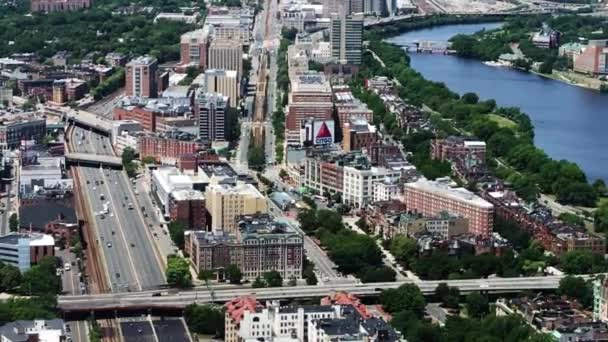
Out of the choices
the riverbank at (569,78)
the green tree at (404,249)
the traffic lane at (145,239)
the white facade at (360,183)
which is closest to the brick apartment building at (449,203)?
the white facade at (360,183)

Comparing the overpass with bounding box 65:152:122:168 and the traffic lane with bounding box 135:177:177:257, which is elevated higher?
the overpass with bounding box 65:152:122:168

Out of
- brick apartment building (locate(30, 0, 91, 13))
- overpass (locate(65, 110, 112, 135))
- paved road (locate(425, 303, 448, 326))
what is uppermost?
brick apartment building (locate(30, 0, 91, 13))

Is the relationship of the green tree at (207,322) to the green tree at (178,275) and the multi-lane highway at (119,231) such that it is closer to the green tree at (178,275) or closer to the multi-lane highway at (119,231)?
the green tree at (178,275)

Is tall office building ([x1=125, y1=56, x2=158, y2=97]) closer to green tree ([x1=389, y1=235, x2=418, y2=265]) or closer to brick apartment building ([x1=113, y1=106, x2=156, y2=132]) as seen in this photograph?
brick apartment building ([x1=113, y1=106, x2=156, y2=132])

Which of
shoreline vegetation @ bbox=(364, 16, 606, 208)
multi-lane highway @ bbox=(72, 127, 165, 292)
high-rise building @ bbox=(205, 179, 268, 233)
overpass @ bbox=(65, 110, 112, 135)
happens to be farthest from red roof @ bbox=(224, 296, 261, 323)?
overpass @ bbox=(65, 110, 112, 135)

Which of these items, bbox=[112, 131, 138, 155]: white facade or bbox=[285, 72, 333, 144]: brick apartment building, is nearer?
bbox=[112, 131, 138, 155]: white facade

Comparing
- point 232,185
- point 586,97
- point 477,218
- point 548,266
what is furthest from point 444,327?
point 586,97
